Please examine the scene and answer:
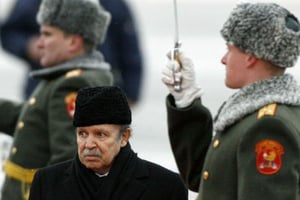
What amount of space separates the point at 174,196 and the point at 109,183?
27 cm

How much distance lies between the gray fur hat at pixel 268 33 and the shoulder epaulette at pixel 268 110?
0.19m

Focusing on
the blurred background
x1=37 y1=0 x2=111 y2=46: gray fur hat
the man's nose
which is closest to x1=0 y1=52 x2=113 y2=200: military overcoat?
x1=37 y1=0 x2=111 y2=46: gray fur hat

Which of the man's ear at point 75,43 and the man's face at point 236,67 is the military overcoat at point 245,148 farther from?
the man's ear at point 75,43

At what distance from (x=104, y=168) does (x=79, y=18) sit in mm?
1752

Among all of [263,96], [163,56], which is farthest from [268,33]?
[163,56]

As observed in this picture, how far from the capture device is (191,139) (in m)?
6.55

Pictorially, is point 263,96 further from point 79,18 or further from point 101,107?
point 79,18

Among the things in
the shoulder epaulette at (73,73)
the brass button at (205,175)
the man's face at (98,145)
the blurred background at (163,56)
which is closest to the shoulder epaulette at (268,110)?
the brass button at (205,175)

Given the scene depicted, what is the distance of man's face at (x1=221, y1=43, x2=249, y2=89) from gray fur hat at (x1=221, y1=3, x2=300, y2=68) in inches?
1.2

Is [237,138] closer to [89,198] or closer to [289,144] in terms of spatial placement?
[289,144]

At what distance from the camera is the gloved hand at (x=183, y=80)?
6.43 meters

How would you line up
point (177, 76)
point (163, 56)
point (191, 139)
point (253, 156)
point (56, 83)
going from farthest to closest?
point (163, 56) < point (56, 83) < point (191, 139) < point (177, 76) < point (253, 156)

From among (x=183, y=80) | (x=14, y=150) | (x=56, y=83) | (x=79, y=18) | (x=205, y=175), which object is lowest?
(x=14, y=150)

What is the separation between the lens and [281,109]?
6078 millimetres
